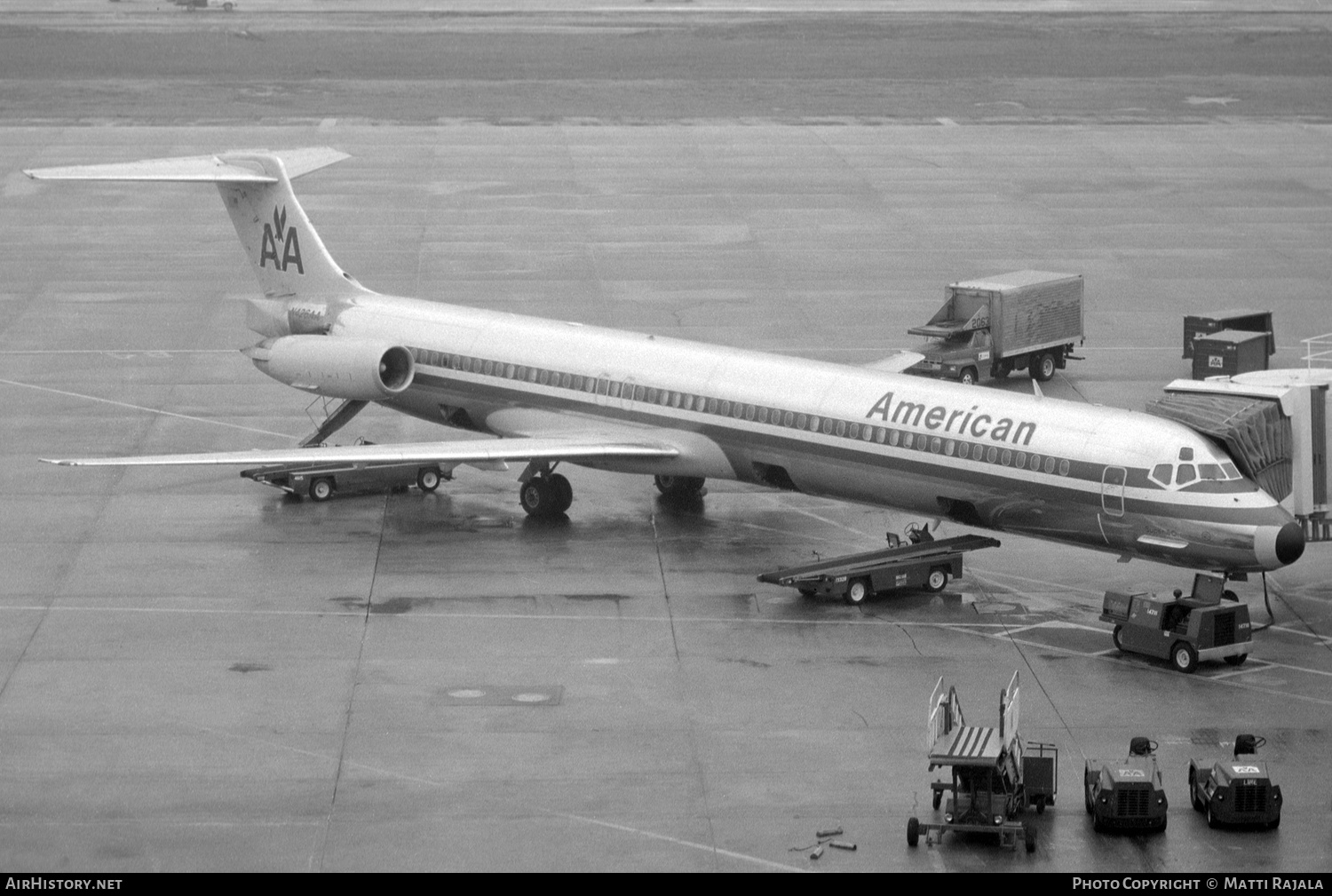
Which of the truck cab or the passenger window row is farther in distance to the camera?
the truck cab

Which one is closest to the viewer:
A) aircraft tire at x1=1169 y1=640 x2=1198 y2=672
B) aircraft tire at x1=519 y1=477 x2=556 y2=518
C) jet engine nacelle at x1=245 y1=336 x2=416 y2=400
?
aircraft tire at x1=1169 y1=640 x2=1198 y2=672

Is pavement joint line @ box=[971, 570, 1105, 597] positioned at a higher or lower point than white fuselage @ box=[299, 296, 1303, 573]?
lower

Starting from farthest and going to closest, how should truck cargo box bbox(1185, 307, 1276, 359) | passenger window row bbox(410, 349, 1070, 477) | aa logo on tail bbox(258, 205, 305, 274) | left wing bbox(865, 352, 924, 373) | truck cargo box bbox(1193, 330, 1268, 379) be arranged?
1. truck cargo box bbox(1185, 307, 1276, 359)
2. truck cargo box bbox(1193, 330, 1268, 379)
3. left wing bbox(865, 352, 924, 373)
4. aa logo on tail bbox(258, 205, 305, 274)
5. passenger window row bbox(410, 349, 1070, 477)

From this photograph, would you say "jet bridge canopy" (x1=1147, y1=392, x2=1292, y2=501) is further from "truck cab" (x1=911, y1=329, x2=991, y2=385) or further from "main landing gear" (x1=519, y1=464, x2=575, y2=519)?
"truck cab" (x1=911, y1=329, x2=991, y2=385)

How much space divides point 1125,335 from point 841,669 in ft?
86.3

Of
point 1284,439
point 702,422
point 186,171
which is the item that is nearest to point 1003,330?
point 702,422

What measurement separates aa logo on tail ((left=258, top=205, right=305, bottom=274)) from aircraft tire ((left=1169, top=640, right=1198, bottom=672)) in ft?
68.5

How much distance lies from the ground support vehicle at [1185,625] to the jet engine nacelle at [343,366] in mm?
15541

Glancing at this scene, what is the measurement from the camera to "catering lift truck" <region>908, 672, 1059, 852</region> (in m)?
22.8

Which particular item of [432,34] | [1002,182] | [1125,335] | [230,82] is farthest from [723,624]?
[432,34]

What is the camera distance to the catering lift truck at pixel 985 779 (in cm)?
2275

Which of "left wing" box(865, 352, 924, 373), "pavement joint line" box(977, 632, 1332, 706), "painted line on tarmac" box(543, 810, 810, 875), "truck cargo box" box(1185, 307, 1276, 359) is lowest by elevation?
"painted line on tarmac" box(543, 810, 810, 875)

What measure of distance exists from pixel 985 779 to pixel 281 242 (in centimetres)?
2411

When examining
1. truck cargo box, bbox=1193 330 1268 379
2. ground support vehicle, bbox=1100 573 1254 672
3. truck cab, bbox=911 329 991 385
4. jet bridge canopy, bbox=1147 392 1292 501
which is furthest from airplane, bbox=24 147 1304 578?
truck cargo box, bbox=1193 330 1268 379
